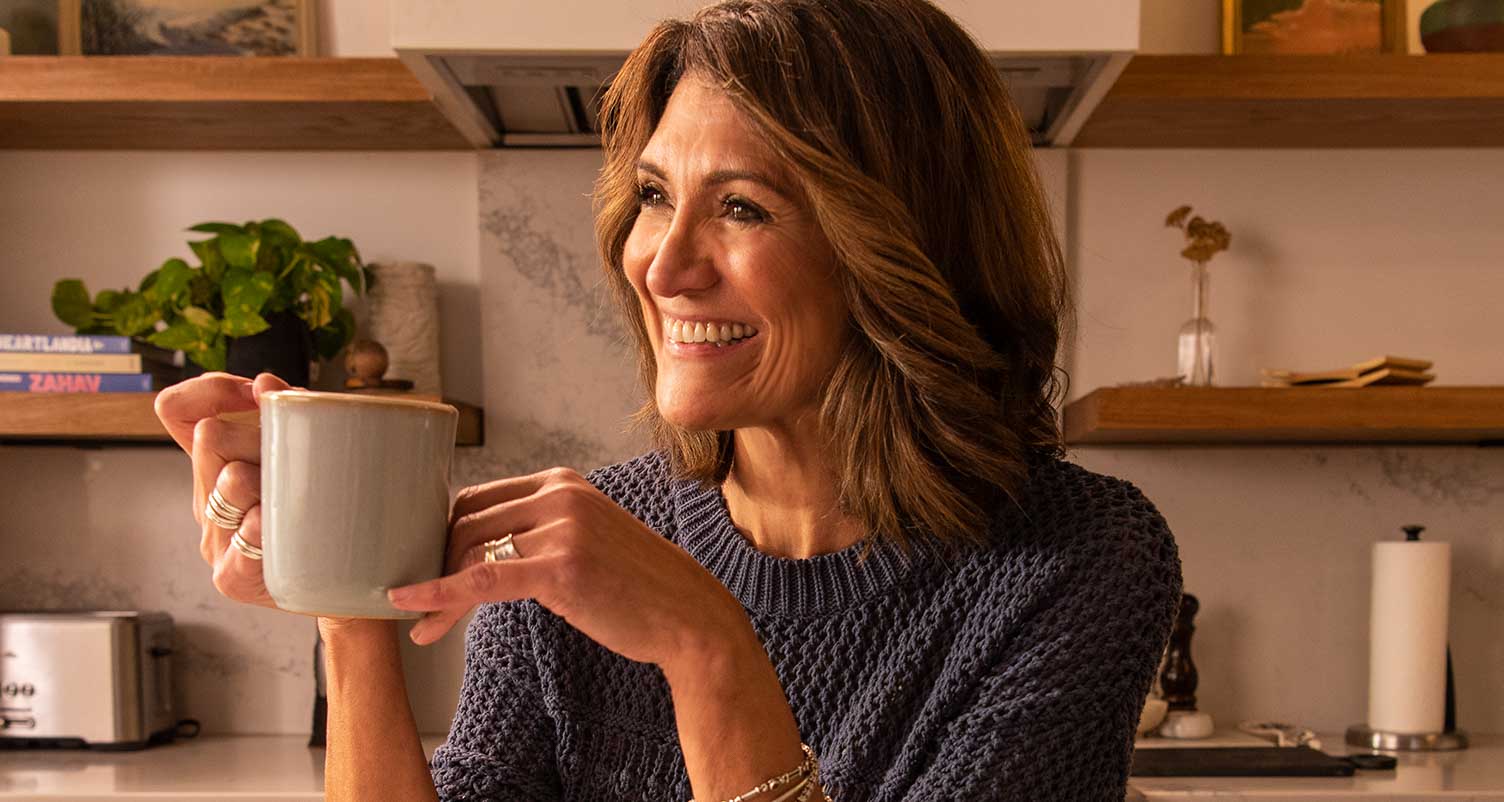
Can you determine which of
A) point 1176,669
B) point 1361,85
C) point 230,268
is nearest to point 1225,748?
point 1176,669

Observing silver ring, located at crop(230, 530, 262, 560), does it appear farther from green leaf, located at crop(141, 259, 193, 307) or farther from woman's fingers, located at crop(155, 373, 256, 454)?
green leaf, located at crop(141, 259, 193, 307)

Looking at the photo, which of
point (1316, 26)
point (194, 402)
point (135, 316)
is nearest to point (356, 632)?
point (194, 402)

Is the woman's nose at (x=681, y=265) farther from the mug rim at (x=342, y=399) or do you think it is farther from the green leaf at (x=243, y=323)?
the green leaf at (x=243, y=323)

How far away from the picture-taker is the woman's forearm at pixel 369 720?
92cm

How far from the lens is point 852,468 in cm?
105

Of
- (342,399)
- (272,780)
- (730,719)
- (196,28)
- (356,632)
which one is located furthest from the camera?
(196,28)

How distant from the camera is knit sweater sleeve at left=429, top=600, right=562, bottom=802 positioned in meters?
1.06

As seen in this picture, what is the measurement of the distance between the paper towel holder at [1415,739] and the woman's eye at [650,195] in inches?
62.4

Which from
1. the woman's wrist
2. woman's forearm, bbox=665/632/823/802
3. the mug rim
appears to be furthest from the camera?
the woman's wrist

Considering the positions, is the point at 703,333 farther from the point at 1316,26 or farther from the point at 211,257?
the point at 1316,26

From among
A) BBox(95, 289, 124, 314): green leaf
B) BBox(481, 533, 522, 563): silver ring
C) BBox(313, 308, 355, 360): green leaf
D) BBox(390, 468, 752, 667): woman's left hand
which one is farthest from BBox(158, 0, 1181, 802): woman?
BBox(95, 289, 124, 314): green leaf

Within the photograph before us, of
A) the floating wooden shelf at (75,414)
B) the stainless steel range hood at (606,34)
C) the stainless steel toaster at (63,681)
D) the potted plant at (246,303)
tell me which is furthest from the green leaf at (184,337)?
the stainless steel range hood at (606,34)

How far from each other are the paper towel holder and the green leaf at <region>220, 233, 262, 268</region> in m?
1.81

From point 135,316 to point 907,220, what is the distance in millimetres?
1589
